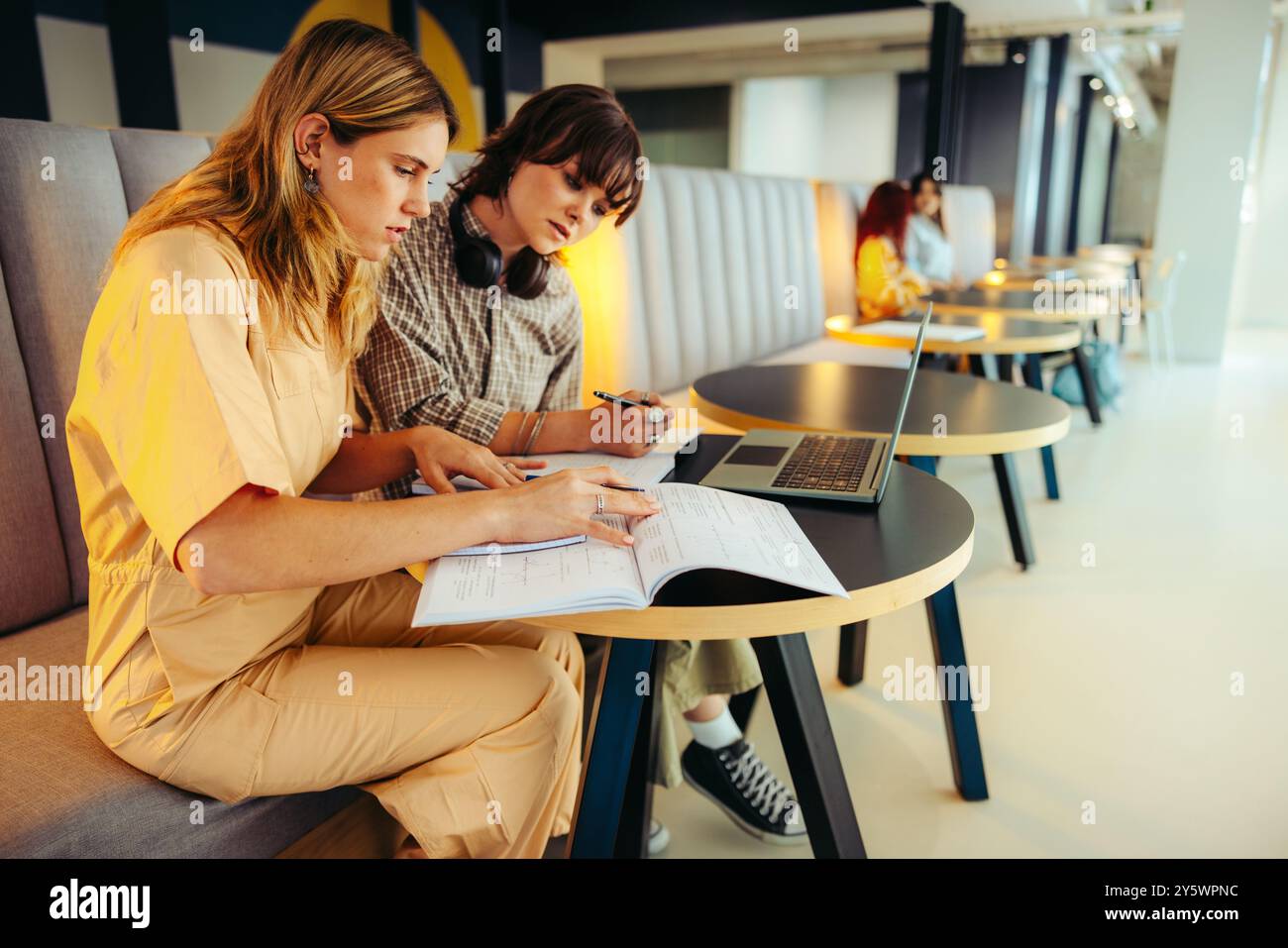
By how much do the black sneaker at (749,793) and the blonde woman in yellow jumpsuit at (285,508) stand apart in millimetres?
471

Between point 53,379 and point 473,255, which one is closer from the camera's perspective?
point 53,379

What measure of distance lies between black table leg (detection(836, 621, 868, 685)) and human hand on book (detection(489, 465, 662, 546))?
1166mm

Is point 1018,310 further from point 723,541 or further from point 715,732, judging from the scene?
point 723,541

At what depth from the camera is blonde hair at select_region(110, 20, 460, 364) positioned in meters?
0.97

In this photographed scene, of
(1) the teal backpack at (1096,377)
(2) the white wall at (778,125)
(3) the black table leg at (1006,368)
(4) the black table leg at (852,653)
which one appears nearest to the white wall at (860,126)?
(2) the white wall at (778,125)

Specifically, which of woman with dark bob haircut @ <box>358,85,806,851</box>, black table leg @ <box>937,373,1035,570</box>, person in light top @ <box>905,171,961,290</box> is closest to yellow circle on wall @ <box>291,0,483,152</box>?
person in light top @ <box>905,171,961,290</box>

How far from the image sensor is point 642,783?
1291mm

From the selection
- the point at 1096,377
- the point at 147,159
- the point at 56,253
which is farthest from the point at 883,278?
the point at 56,253

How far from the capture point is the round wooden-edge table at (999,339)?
Answer: 2.78m

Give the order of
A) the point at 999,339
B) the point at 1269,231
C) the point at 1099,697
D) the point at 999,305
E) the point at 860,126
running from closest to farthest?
the point at 1099,697, the point at 999,339, the point at 999,305, the point at 1269,231, the point at 860,126

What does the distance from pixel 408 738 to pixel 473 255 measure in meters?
0.80

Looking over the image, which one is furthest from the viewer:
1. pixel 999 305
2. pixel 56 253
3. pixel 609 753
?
pixel 999 305
